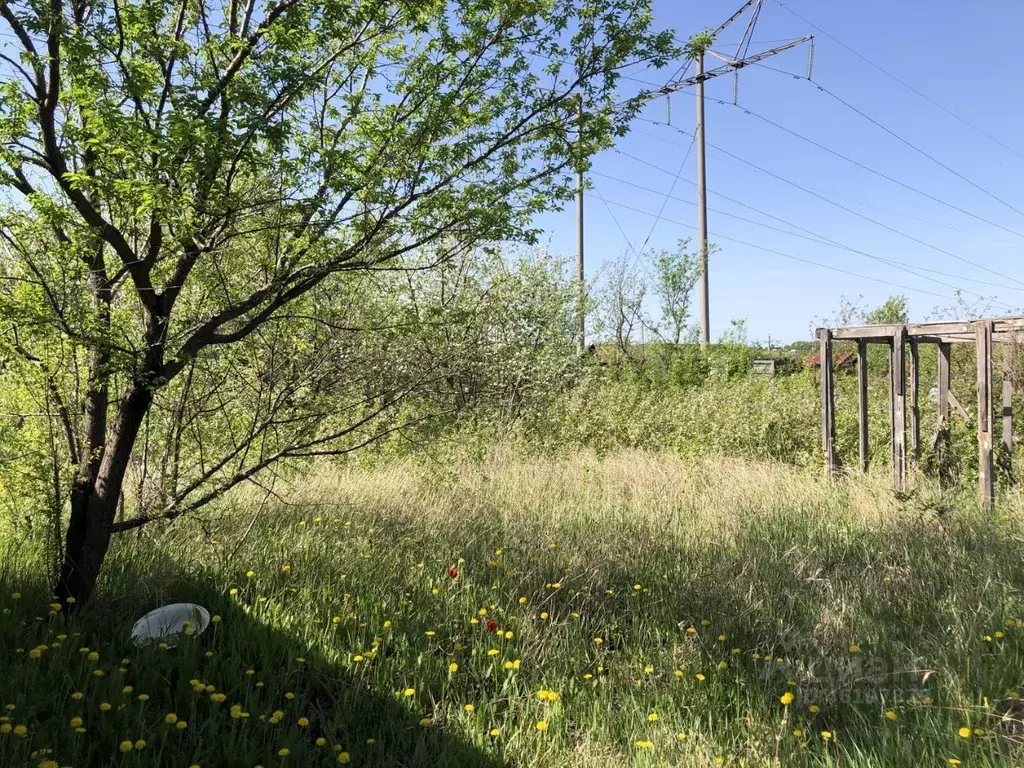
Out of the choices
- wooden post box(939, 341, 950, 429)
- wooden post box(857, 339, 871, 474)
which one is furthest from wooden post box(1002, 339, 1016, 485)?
wooden post box(857, 339, 871, 474)

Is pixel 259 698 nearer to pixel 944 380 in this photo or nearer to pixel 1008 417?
pixel 1008 417

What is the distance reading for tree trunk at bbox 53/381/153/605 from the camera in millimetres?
3266

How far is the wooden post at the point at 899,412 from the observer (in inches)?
280

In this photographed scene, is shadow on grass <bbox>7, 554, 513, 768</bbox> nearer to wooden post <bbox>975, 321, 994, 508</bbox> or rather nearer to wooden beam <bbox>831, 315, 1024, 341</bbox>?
wooden post <bbox>975, 321, 994, 508</bbox>

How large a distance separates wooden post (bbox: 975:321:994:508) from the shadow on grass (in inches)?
232

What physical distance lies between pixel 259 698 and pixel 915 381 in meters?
8.04

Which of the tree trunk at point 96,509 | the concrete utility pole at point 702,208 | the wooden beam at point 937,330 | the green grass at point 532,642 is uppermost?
the concrete utility pole at point 702,208

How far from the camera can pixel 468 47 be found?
3408mm

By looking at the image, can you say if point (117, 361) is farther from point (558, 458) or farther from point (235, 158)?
point (558, 458)

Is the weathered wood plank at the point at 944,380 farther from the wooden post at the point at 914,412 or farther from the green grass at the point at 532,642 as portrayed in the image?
the green grass at the point at 532,642

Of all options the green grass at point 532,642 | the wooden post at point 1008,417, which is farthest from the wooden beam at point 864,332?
the green grass at point 532,642

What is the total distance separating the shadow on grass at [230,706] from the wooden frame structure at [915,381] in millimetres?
5965

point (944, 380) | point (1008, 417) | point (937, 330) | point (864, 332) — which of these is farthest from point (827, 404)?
point (1008, 417)

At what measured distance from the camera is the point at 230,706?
269cm
